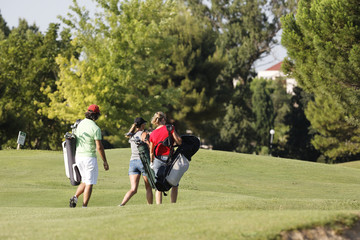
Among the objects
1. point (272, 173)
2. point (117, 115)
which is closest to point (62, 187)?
point (272, 173)

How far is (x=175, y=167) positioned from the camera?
12070 millimetres

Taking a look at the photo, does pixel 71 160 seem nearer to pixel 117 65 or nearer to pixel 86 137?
pixel 86 137

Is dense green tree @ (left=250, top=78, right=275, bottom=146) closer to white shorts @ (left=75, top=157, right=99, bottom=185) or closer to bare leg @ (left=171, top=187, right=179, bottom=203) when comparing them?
bare leg @ (left=171, top=187, right=179, bottom=203)

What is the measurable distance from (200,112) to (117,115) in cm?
2020

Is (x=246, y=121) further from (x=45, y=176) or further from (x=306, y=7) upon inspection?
(x=45, y=176)

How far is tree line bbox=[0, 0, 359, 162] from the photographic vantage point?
4234 centimetres

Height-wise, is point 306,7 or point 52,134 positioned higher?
point 306,7

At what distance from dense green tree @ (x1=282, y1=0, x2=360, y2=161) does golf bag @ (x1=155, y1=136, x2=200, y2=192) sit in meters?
15.8

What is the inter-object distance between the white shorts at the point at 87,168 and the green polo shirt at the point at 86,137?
10 cm

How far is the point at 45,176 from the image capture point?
79.3 ft

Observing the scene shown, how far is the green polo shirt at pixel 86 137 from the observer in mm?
11906

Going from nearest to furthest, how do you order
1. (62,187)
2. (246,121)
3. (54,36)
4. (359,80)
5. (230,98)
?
(62,187) → (359,80) → (54,36) → (230,98) → (246,121)

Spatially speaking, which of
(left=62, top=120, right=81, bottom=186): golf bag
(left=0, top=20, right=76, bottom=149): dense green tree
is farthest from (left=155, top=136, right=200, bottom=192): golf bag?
(left=0, top=20, right=76, bottom=149): dense green tree

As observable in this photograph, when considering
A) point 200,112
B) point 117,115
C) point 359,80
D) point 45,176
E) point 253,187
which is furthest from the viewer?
point 200,112
